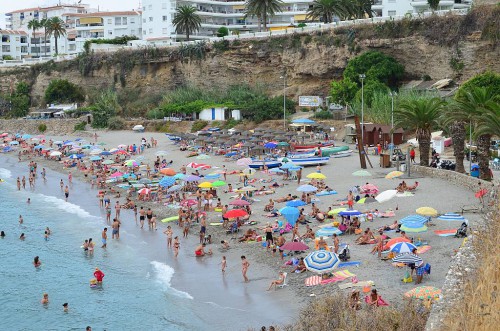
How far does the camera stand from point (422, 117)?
36688 mm

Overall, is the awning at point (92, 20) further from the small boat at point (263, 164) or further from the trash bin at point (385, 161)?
the trash bin at point (385, 161)

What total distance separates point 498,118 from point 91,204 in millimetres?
22017

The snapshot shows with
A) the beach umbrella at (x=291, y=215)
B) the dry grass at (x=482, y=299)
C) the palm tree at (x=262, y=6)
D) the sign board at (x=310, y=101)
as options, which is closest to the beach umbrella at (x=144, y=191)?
the beach umbrella at (x=291, y=215)

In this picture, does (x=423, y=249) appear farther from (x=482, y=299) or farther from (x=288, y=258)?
(x=482, y=299)

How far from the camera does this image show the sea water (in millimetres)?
21000

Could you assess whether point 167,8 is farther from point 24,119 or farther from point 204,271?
point 204,271

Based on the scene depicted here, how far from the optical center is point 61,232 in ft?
108

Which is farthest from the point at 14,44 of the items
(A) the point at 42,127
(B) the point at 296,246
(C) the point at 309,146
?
A: (B) the point at 296,246

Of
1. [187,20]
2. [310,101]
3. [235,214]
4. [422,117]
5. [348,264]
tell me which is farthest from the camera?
[187,20]

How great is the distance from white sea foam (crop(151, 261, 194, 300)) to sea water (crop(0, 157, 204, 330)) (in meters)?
0.02

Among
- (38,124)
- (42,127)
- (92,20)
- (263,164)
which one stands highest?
(92,20)

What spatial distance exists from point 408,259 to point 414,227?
12.4 ft

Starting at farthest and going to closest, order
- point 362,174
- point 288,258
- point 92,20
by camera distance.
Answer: point 92,20 → point 362,174 → point 288,258

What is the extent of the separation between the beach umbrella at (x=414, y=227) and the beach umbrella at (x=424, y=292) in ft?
18.0
